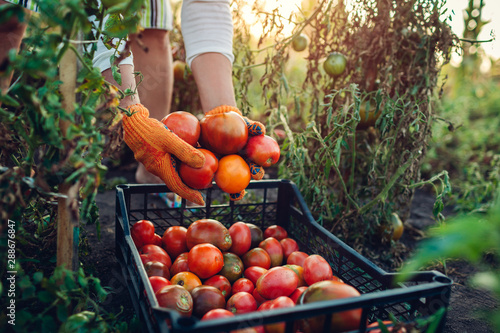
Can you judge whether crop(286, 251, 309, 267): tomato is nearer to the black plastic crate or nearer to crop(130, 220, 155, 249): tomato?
the black plastic crate

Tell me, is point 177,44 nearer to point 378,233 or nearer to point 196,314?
point 378,233

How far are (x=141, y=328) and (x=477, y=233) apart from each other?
93 centimetres

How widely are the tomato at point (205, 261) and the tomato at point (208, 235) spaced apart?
0.09 metres

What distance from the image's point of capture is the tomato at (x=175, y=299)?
1114 millimetres

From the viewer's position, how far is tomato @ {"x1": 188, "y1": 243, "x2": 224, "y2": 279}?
52.8 inches

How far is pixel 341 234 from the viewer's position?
2.15 m

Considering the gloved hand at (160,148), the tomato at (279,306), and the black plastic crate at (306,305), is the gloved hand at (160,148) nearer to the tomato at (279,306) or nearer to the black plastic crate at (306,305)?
the black plastic crate at (306,305)

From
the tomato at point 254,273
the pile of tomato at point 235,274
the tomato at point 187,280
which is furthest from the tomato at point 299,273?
the tomato at point 187,280

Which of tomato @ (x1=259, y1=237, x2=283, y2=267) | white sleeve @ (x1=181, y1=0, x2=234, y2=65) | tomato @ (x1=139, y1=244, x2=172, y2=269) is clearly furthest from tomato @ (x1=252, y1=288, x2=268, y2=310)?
white sleeve @ (x1=181, y1=0, x2=234, y2=65)

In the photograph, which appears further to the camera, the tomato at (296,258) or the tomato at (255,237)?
the tomato at (255,237)

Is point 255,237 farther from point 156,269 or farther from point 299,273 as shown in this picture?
point 156,269

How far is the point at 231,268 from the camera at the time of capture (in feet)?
4.71

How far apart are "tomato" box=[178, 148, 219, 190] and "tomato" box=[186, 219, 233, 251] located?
0.61 feet

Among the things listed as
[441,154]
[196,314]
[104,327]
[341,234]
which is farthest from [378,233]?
[441,154]
